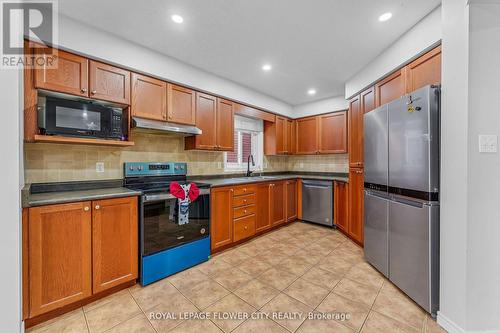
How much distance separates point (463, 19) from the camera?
56.1 inches

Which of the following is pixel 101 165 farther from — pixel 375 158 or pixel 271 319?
pixel 375 158

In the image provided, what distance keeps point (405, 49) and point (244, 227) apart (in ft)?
9.30

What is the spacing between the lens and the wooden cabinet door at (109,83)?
2.04 m

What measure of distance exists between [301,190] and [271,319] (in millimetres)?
2837

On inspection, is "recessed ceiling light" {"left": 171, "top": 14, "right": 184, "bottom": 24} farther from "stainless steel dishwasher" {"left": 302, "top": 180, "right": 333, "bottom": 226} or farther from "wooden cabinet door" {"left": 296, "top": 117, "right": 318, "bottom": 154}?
"stainless steel dishwasher" {"left": 302, "top": 180, "right": 333, "bottom": 226}

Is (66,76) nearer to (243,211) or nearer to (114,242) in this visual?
(114,242)

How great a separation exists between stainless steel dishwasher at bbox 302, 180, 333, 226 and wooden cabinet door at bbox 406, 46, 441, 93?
2.12 m

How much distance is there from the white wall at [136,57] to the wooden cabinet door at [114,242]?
142cm

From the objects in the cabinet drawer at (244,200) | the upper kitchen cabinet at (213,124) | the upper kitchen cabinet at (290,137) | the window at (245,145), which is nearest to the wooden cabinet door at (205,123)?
the upper kitchen cabinet at (213,124)

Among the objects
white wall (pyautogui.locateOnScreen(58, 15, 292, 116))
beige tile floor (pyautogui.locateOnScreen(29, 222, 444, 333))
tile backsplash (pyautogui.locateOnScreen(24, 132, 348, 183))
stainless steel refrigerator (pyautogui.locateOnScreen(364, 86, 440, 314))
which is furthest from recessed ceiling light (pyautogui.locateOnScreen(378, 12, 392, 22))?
tile backsplash (pyautogui.locateOnScreen(24, 132, 348, 183))

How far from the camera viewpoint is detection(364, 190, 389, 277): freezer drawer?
2.13 metres

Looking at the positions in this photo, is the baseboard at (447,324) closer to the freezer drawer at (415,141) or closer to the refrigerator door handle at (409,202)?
the refrigerator door handle at (409,202)

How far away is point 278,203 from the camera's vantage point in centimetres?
380

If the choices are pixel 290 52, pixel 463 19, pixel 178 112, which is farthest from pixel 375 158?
pixel 178 112
